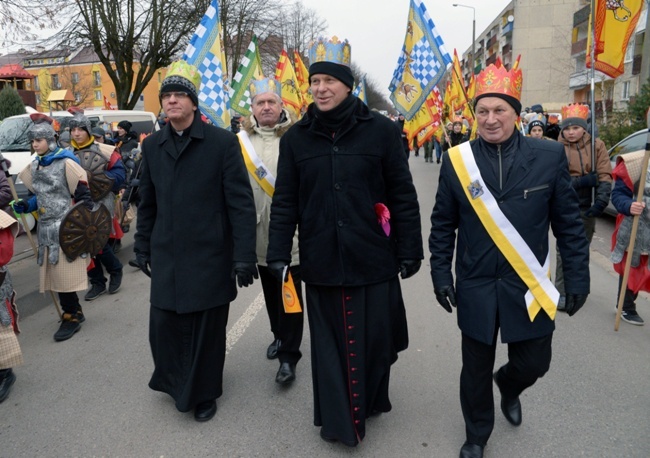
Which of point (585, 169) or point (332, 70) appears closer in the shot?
point (332, 70)

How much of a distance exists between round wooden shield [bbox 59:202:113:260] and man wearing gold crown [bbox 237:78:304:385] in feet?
6.13

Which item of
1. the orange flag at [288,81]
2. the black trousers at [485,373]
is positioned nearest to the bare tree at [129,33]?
the orange flag at [288,81]

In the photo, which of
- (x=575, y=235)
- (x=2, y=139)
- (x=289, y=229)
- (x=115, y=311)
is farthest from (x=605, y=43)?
(x=2, y=139)

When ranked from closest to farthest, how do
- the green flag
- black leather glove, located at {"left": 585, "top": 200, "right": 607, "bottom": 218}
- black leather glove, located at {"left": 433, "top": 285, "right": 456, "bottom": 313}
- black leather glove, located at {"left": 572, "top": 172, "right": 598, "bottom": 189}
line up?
black leather glove, located at {"left": 433, "top": 285, "right": 456, "bottom": 313}
black leather glove, located at {"left": 585, "top": 200, "right": 607, "bottom": 218}
black leather glove, located at {"left": 572, "top": 172, "right": 598, "bottom": 189}
the green flag

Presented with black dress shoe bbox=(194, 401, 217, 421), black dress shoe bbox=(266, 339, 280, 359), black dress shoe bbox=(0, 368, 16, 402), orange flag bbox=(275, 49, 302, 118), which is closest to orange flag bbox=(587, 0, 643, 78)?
black dress shoe bbox=(266, 339, 280, 359)

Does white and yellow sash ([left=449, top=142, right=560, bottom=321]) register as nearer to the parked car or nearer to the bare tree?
the parked car

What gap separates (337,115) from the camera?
2.79 metres

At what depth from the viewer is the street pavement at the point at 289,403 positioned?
3.02 metres

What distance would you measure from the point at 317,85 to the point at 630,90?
39.6 meters

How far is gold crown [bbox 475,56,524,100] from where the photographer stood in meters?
2.65

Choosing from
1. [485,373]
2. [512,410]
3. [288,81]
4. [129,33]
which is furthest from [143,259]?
[129,33]

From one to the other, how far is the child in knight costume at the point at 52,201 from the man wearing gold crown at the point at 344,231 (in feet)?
8.55

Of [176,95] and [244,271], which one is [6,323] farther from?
[176,95]

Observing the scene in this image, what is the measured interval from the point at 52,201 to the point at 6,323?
4.30 feet
